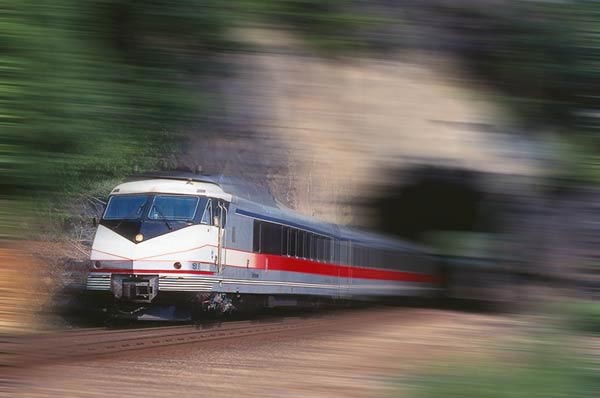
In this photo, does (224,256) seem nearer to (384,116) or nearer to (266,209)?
(266,209)

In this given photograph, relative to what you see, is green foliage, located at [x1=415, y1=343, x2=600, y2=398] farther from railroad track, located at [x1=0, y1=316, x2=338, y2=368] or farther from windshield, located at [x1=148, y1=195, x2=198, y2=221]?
windshield, located at [x1=148, y1=195, x2=198, y2=221]

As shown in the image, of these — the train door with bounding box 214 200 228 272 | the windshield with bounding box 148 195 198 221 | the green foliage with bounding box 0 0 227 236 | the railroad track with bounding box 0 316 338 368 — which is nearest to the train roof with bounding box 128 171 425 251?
the train door with bounding box 214 200 228 272

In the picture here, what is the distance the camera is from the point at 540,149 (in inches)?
208

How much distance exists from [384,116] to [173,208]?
5.26 feet

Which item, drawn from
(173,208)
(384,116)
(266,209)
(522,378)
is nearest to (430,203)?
(384,116)

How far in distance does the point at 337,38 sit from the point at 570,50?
158cm

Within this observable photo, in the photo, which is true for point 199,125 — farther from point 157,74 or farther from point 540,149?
point 540,149

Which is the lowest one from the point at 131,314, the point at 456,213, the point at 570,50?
the point at 131,314

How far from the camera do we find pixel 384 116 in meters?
5.37

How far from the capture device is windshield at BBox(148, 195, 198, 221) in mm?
4832

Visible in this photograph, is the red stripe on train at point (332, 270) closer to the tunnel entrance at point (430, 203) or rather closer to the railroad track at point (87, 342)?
the tunnel entrance at point (430, 203)

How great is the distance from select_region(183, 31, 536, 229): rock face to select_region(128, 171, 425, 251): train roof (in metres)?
0.07

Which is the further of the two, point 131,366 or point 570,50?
point 570,50

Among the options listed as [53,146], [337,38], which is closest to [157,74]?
[53,146]
